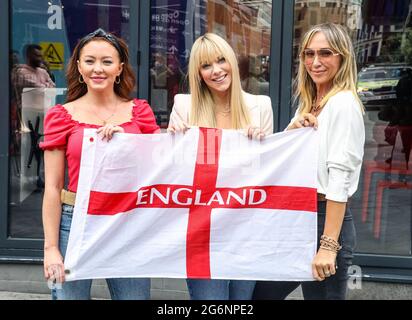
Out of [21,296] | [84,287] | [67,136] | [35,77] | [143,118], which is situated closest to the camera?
[67,136]

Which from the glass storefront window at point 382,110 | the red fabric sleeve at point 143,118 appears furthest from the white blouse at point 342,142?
the glass storefront window at point 382,110

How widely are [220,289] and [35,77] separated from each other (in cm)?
287

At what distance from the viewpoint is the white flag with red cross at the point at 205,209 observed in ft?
9.67

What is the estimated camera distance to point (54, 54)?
5234 mm

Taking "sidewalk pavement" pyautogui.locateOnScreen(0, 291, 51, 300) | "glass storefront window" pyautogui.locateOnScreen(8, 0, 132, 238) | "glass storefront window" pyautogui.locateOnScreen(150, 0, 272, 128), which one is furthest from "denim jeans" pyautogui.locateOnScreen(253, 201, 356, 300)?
"glass storefront window" pyautogui.locateOnScreen(8, 0, 132, 238)

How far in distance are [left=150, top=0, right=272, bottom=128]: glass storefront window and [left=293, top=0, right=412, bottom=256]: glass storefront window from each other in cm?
45

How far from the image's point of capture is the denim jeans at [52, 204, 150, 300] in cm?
288

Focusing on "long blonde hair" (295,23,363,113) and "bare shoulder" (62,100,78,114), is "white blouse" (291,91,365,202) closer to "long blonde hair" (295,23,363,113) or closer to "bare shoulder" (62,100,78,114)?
"long blonde hair" (295,23,363,113)

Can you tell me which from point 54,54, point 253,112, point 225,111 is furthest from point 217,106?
point 54,54

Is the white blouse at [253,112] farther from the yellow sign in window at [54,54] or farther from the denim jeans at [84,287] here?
the yellow sign in window at [54,54]

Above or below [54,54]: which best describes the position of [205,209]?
below

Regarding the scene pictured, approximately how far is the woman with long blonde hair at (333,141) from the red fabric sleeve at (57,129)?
969 mm

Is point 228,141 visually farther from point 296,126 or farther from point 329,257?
point 329,257

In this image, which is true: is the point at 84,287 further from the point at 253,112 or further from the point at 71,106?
the point at 253,112
